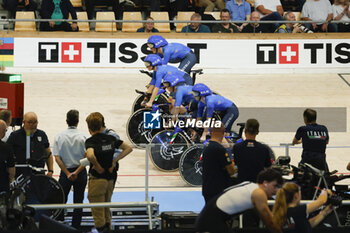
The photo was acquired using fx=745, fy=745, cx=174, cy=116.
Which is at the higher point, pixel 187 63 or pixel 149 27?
pixel 149 27

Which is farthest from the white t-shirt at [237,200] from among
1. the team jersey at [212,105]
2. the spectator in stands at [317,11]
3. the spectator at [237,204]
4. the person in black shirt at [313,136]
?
the spectator in stands at [317,11]

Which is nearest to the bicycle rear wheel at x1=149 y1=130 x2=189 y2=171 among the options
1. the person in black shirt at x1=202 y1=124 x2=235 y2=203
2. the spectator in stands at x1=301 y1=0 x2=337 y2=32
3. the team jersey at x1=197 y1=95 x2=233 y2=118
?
the team jersey at x1=197 y1=95 x2=233 y2=118

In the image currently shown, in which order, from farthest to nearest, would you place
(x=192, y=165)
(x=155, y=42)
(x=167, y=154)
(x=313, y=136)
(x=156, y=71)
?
(x=155, y=42) → (x=156, y=71) → (x=167, y=154) → (x=192, y=165) → (x=313, y=136)

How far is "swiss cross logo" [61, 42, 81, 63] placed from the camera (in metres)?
19.1

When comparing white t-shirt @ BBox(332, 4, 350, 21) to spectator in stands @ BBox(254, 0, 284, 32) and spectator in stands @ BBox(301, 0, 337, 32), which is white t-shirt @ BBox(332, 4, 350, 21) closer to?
spectator in stands @ BBox(301, 0, 337, 32)

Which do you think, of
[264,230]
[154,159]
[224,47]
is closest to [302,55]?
[224,47]

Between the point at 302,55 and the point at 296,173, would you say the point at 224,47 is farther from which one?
the point at 296,173

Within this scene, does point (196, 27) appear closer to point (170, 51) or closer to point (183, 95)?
point (170, 51)

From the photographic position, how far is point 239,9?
2019 centimetres

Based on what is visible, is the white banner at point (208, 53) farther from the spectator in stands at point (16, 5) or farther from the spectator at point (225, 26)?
the spectator in stands at point (16, 5)

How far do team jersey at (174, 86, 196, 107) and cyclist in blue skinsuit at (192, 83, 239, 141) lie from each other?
19.7 inches

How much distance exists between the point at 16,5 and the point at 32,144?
12.2m

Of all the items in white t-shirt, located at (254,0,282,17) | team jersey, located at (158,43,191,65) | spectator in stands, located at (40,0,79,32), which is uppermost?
white t-shirt, located at (254,0,282,17)

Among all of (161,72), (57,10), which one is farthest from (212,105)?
(57,10)
